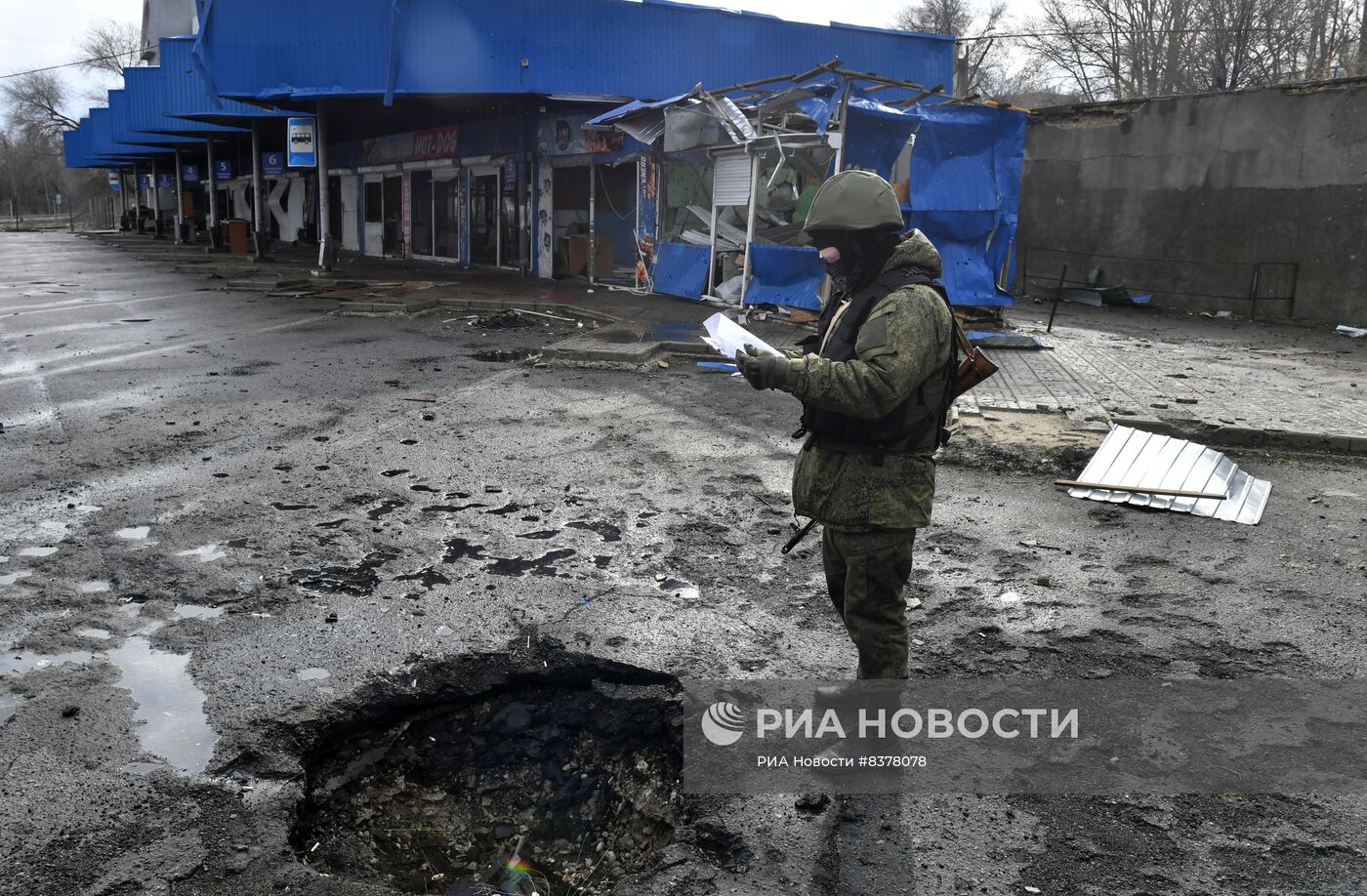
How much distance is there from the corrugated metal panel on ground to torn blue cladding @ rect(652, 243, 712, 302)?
9959 millimetres

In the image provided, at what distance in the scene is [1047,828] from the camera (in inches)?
110

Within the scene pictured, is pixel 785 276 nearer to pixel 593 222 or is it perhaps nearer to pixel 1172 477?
pixel 593 222

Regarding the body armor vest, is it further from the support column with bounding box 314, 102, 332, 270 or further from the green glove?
the support column with bounding box 314, 102, 332, 270

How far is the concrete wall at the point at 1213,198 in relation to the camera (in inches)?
622

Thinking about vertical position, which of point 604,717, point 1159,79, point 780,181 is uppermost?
point 1159,79

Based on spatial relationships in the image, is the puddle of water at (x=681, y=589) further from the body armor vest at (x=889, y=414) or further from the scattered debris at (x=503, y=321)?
the scattered debris at (x=503, y=321)

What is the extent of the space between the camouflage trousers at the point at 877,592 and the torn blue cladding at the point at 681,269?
13.0m

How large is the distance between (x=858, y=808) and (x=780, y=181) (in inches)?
505

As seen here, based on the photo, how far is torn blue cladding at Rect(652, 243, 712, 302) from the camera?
16000 mm

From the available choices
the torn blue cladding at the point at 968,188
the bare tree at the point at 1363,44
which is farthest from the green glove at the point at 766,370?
the bare tree at the point at 1363,44

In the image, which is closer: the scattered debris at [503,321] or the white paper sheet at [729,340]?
the white paper sheet at [729,340]

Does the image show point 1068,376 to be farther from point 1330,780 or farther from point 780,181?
point 1330,780

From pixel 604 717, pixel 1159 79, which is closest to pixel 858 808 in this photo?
pixel 604 717

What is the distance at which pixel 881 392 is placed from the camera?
2.91 m
